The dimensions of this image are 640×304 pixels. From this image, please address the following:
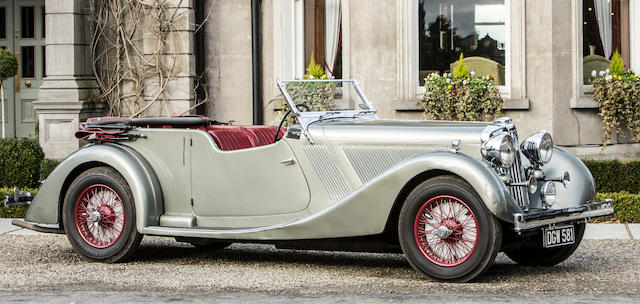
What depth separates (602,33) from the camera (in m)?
12.7

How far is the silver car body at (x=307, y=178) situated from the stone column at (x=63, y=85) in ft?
18.6

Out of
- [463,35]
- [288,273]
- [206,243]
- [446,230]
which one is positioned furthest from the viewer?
[463,35]

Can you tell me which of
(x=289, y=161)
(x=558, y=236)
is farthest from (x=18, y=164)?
(x=558, y=236)

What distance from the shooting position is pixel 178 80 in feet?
44.0

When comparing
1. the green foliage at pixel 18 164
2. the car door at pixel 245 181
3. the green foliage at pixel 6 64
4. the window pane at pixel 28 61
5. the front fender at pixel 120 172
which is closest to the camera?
the car door at pixel 245 181

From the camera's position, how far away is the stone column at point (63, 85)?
13.2 meters

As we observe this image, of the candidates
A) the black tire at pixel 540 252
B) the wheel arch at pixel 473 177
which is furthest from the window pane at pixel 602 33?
the wheel arch at pixel 473 177

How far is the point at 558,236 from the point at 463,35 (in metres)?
6.80

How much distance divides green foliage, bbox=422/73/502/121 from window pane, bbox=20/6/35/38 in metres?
6.85

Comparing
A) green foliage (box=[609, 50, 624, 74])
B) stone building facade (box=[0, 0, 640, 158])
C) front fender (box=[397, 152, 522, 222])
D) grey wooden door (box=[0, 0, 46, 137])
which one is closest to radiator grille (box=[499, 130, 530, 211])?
front fender (box=[397, 152, 522, 222])

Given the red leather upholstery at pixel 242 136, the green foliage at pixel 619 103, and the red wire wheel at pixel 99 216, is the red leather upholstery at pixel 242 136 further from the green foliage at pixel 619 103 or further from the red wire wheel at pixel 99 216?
the green foliage at pixel 619 103

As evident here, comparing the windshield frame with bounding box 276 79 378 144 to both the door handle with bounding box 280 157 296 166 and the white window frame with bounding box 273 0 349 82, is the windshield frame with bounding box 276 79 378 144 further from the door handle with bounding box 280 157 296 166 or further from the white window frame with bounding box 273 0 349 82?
the white window frame with bounding box 273 0 349 82

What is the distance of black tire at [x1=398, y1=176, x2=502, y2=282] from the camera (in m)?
5.99

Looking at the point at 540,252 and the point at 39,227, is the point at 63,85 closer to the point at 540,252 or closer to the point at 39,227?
the point at 39,227
